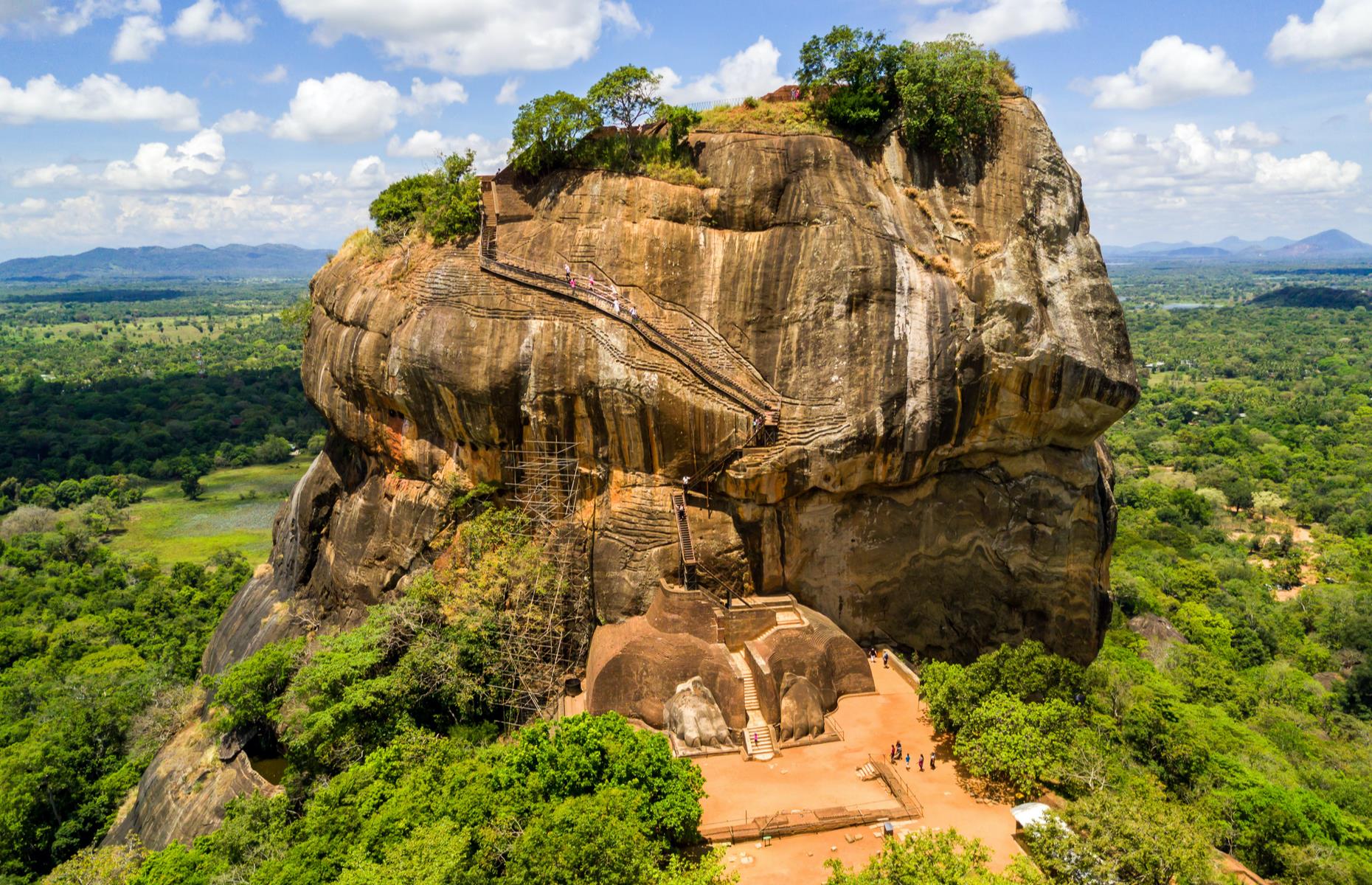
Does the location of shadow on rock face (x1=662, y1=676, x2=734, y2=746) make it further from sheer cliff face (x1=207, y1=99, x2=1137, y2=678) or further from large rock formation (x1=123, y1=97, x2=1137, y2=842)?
sheer cliff face (x1=207, y1=99, x2=1137, y2=678)

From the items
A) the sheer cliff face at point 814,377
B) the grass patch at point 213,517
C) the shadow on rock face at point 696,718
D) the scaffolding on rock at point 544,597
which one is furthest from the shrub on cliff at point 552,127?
the grass patch at point 213,517

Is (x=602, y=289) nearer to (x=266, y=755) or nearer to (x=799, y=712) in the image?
(x=799, y=712)

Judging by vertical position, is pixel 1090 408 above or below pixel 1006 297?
below

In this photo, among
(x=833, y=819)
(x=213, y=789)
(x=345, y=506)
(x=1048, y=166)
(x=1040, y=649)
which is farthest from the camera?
(x=345, y=506)

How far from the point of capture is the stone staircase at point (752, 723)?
20.3 meters

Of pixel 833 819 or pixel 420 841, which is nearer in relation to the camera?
pixel 420 841

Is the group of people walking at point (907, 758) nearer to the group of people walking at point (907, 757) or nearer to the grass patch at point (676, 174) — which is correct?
the group of people walking at point (907, 757)

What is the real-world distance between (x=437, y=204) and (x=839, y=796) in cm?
2216

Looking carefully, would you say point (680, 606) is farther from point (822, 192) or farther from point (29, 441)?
point (29, 441)

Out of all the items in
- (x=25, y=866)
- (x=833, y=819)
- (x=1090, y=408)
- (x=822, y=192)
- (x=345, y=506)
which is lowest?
(x=25, y=866)

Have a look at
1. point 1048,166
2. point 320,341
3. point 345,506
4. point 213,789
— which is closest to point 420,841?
point 213,789

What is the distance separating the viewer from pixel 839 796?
18.6 meters

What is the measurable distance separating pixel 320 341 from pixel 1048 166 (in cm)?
2535

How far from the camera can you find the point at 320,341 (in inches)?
1117
